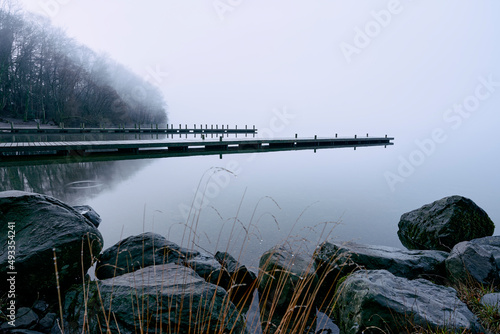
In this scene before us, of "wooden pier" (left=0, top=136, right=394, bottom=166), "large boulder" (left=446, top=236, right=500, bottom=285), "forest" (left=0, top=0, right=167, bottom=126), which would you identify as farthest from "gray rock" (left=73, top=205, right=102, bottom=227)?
"forest" (left=0, top=0, right=167, bottom=126)

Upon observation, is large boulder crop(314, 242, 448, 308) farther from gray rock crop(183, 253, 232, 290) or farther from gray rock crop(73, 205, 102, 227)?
gray rock crop(73, 205, 102, 227)

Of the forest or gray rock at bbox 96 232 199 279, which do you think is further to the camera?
the forest

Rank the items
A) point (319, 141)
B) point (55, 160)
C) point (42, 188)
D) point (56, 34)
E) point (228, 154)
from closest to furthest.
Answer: point (42, 188)
point (55, 160)
point (228, 154)
point (319, 141)
point (56, 34)

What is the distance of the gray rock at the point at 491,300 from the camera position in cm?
276

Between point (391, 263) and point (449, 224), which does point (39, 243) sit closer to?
point (391, 263)

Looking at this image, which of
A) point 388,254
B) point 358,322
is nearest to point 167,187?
point 388,254

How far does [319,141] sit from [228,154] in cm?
1512

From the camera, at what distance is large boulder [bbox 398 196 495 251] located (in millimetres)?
5305

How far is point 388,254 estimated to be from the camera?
14.0 ft

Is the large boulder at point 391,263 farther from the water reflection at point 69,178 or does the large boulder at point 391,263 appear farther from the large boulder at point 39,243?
the water reflection at point 69,178

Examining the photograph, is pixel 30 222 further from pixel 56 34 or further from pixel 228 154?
pixel 56 34

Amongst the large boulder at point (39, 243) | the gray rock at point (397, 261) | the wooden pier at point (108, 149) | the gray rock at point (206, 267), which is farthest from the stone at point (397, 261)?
the wooden pier at point (108, 149)

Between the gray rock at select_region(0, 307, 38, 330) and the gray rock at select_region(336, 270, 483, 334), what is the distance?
3.31 metres

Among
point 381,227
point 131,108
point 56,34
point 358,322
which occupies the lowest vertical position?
point 381,227
